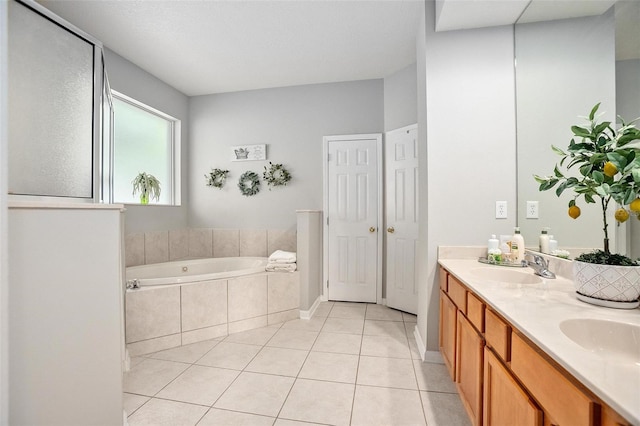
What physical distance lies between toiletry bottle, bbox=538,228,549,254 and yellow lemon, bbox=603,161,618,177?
73cm

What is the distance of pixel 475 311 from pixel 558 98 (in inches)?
52.9

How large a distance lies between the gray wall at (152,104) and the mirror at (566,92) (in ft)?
11.8

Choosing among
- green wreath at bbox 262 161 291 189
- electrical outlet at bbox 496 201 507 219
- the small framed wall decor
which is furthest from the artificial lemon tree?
the small framed wall decor

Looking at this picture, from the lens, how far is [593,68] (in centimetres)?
131

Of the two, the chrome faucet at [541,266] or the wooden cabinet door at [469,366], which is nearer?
the wooden cabinet door at [469,366]

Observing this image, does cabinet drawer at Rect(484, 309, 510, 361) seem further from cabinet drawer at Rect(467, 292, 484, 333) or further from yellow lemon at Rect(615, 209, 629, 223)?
yellow lemon at Rect(615, 209, 629, 223)

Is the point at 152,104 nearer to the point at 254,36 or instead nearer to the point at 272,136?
the point at 272,136

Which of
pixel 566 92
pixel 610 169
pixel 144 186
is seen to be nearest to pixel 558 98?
pixel 566 92

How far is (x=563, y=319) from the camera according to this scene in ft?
Result: 2.83

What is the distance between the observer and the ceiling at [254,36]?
6.98ft

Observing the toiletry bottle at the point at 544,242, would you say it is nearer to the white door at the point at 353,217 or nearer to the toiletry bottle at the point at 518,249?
the toiletry bottle at the point at 518,249

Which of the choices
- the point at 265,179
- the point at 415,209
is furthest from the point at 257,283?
the point at 415,209

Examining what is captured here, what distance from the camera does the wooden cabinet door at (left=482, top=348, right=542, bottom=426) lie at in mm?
795

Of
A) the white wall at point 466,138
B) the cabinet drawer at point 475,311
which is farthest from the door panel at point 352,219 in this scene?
the cabinet drawer at point 475,311
